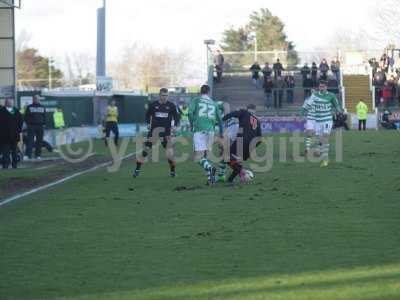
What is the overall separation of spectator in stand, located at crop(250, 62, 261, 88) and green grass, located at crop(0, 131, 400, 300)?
34.2 meters

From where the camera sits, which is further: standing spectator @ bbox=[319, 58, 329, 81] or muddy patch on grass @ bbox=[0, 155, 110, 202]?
standing spectator @ bbox=[319, 58, 329, 81]

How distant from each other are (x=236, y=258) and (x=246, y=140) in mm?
8723

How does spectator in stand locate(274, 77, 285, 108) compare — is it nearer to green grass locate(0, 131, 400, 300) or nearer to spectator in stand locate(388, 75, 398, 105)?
spectator in stand locate(388, 75, 398, 105)

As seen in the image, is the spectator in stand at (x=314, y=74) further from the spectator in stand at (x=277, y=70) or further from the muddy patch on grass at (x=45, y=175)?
the muddy patch on grass at (x=45, y=175)

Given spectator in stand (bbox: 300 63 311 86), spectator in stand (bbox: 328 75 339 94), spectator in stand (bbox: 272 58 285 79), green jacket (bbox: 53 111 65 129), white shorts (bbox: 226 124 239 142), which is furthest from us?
spectator in stand (bbox: 328 75 339 94)

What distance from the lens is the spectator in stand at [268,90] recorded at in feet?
165

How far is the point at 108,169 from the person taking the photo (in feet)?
78.3

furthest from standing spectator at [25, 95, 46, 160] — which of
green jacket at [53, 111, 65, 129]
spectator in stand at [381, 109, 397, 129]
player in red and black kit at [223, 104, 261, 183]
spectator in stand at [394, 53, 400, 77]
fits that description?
spectator in stand at [394, 53, 400, 77]

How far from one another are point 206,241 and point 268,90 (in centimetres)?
3985

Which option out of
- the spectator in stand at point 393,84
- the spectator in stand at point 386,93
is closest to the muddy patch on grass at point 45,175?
the spectator in stand at point 386,93

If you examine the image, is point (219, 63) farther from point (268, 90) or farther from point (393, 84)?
point (393, 84)

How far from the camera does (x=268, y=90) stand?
50281 mm

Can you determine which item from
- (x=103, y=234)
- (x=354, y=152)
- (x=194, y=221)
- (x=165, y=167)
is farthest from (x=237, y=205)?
(x=354, y=152)

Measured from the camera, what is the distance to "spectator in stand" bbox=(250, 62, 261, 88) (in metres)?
52.7
